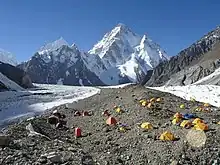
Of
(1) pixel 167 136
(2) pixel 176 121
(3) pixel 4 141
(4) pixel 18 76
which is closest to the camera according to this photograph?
(3) pixel 4 141

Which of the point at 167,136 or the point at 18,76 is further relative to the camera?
the point at 18,76

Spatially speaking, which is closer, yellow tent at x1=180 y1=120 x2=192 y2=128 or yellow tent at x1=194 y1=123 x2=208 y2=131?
yellow tent at x1=194 y1=123 x2=208 y2=131

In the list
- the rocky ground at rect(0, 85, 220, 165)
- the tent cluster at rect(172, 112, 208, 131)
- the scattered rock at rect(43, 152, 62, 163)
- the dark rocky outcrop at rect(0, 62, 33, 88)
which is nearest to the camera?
the scattered rock at rect(43, 152, 62, 163)

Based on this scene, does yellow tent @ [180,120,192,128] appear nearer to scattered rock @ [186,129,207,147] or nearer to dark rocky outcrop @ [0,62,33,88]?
scattered rock @ [186,129,207,147]

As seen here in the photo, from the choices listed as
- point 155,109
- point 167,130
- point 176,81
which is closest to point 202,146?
point 167,130

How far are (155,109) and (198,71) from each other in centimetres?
13621

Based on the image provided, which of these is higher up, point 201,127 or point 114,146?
point 201,127

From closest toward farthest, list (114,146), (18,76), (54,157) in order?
(54,157) → (114,146) → (18,76)

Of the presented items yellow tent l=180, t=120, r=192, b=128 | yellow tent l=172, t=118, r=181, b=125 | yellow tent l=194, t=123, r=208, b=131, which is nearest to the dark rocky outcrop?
yellow tent l=172, t=118, r=181, b=125

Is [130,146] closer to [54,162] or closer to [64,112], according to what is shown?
[54,162]

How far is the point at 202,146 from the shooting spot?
13672 millimetres

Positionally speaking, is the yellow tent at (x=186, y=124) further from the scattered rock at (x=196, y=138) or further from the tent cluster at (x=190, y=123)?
the scattered rock at (x=196, y=138)

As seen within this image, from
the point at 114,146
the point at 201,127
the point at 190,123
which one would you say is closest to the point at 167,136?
the point at 201,127

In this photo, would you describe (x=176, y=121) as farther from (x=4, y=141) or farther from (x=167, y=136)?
(x=4, y=141)
